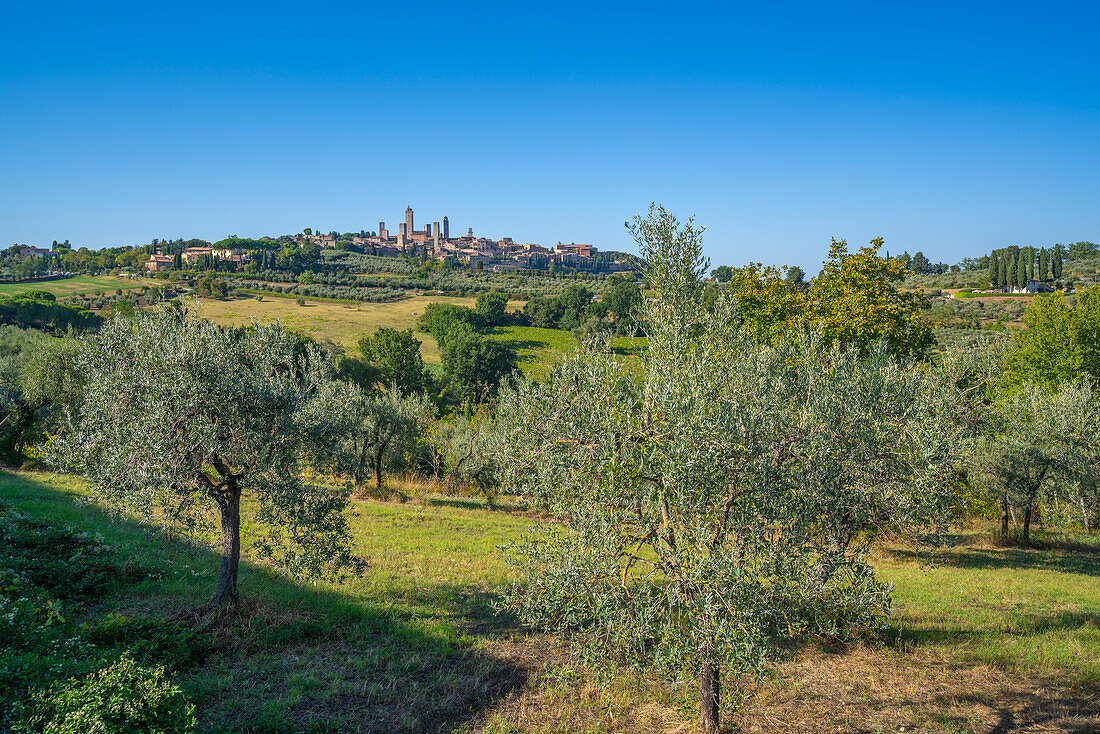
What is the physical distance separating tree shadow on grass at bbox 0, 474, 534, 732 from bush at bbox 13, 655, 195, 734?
0.64 m

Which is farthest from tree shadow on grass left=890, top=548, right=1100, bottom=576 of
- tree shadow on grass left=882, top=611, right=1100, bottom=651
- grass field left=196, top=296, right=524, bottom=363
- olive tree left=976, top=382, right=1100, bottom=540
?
grass field left=196, top=296, right=524, bottom=363

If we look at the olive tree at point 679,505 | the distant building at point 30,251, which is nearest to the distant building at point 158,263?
the distant building at point 30,251

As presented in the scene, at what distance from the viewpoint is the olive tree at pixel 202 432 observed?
8.86 meters

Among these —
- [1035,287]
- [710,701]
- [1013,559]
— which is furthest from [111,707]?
[1035,287]

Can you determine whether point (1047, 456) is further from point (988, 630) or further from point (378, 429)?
point (378, 429)

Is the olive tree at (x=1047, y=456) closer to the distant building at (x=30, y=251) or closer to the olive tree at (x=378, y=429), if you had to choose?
the olive tree at (x=378, y=429)

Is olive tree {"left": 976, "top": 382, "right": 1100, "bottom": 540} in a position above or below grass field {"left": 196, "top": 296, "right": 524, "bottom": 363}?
below

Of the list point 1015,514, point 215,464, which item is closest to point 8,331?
point 215,464

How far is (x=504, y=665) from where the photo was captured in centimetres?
1009

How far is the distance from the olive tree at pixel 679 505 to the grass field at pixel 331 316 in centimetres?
7118

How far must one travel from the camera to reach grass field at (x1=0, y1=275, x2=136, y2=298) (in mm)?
87512

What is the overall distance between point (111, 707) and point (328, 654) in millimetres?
4108

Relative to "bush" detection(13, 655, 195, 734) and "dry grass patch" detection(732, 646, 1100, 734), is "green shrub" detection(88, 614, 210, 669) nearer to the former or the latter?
"bush" detection(13, 655, 195, 734)

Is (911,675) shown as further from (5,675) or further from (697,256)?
(5,675)
